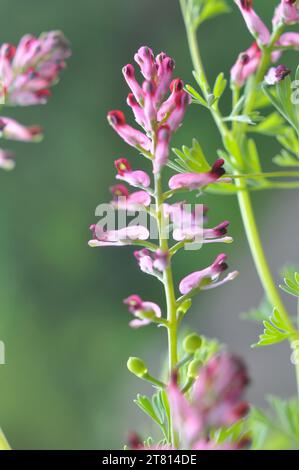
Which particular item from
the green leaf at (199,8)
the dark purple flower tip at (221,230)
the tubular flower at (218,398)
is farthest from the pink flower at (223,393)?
the green leaf at (199,8)

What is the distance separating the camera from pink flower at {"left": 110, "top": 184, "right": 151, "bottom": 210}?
1.04 ft

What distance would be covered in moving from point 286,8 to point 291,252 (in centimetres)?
192

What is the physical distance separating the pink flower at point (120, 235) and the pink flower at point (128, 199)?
16mm

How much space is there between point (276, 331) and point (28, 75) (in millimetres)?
211

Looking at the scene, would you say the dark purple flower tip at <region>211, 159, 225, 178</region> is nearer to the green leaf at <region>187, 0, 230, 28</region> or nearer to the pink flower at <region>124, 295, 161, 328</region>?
the pink flower at <region>124, 295, 161, 328</region>

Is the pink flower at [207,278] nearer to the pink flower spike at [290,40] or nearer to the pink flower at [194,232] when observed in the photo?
the pink flower at [194,232]

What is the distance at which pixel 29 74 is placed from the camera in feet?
1.19

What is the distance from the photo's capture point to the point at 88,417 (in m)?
2.02

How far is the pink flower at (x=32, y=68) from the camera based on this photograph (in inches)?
14.0

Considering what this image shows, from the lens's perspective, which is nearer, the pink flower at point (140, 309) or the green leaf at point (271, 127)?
the pink flower at point (140, 309)

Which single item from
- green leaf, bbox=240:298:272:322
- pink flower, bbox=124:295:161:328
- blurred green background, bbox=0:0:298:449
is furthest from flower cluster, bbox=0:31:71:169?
blurred green background, bbox=0:0:298:449

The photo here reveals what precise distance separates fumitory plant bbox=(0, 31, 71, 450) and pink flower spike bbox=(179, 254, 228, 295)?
115 millimetres

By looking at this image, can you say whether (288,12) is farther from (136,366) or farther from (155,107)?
(136,366)

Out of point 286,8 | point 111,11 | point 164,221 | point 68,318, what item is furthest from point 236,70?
point 111,11
